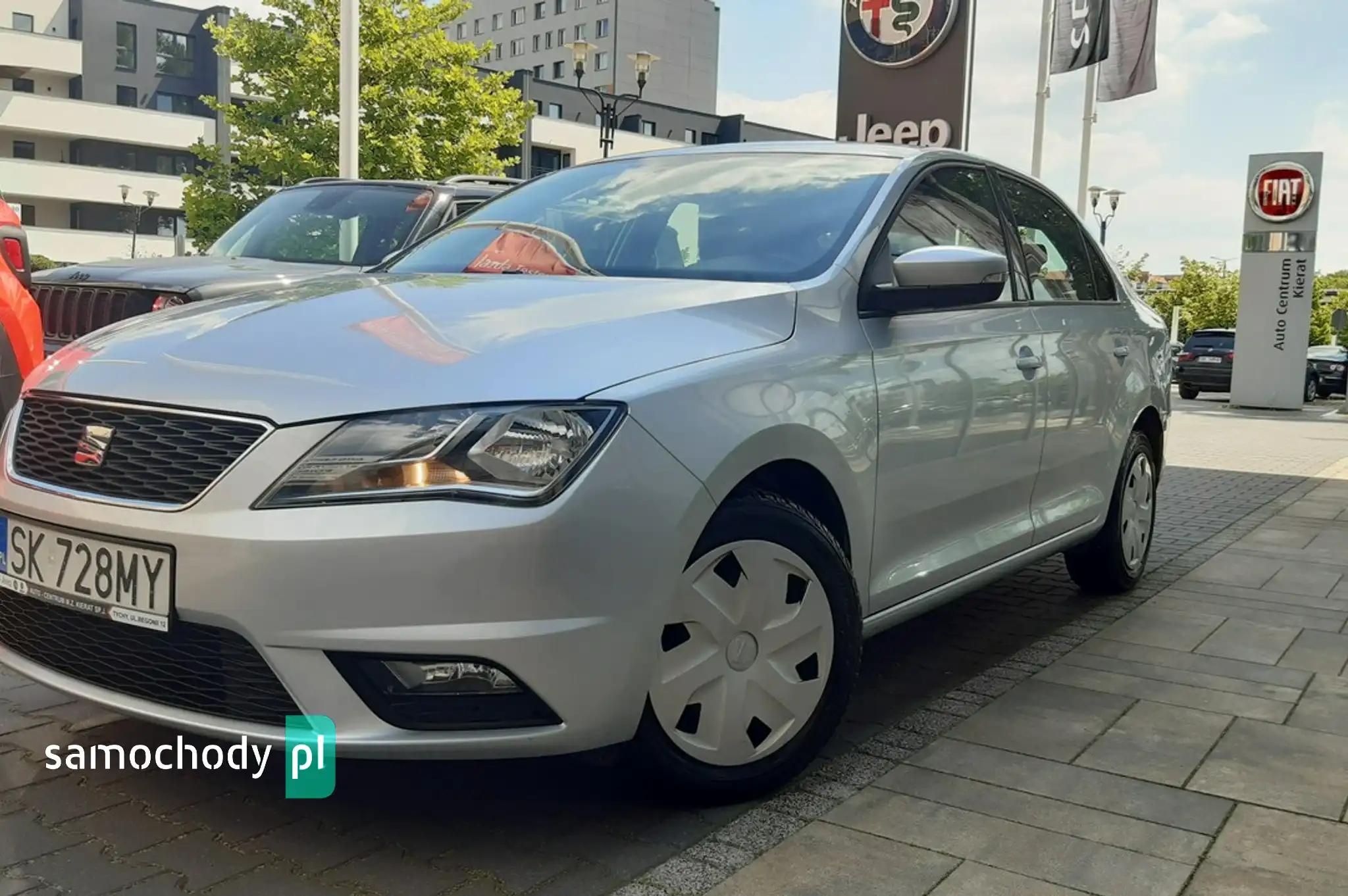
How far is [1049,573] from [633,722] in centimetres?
393

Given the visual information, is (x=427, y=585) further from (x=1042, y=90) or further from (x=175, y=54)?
(x=175, y=54)

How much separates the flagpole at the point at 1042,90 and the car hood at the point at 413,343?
51.2ft

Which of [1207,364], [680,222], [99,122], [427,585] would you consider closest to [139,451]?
[427,585]

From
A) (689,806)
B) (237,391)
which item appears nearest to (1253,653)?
(689,806)

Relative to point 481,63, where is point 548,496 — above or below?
below

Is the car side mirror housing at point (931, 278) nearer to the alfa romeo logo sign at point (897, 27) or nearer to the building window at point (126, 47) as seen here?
the alfa romeo logo sign at point (897, 27)

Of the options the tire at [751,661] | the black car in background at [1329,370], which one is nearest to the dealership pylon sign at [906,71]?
the tire at [751,661]

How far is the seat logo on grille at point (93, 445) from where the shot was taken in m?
2.63

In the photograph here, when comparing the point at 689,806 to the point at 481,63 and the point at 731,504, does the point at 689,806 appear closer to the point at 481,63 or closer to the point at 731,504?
the point at 731,504

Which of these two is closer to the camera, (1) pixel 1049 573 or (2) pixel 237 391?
(2) pixel 237 391

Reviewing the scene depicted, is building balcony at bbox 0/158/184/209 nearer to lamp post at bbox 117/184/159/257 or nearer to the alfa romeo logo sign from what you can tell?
lamp post at bbox 117/184/159/257

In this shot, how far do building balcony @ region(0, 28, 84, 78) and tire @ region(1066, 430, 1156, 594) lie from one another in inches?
2167

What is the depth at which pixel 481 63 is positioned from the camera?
81.7 m

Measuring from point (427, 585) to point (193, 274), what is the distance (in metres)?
4.61
